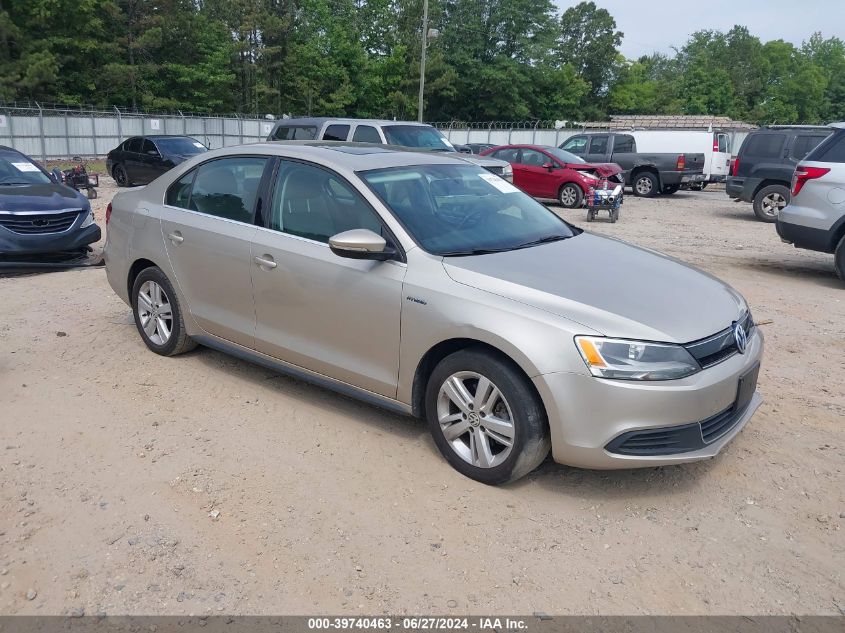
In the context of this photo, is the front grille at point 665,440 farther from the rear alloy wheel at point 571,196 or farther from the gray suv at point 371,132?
the rear alloy wheel at point 571,196

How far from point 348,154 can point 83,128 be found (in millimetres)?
29336

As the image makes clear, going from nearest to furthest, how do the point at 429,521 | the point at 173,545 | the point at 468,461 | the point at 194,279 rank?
the point at 173,545 → the point at 429,521 → the point at 468,461 → the point at 194,279

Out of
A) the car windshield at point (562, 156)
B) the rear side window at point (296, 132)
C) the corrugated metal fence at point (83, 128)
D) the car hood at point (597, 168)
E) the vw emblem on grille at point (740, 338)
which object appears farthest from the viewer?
the corrugated metal fence at point (83, 128)

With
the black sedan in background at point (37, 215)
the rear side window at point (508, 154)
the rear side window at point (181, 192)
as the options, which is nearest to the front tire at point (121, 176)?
the rear side window at point (508, 154)

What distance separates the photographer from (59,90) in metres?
42.6

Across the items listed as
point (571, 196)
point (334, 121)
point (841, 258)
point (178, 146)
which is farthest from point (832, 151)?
point (178, 146)

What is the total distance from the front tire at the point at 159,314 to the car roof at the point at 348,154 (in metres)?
1.04

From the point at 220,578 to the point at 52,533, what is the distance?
0.91 m

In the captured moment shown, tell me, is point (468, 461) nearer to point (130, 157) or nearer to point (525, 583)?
point (525, 583)

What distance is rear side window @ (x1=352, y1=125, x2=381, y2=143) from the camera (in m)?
13.1

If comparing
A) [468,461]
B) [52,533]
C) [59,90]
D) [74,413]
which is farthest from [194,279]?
[59,90]

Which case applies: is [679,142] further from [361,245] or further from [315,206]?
[361,245]

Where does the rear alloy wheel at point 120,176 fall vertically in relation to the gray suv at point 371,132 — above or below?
below

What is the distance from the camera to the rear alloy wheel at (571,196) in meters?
17.0
